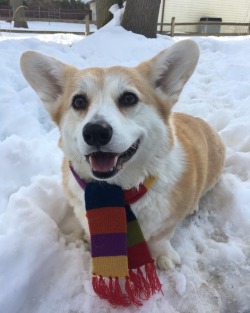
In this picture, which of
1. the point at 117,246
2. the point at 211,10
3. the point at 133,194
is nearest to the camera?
the point at 117,246

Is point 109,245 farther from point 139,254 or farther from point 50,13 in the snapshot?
point 50,13

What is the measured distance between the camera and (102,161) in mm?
1454

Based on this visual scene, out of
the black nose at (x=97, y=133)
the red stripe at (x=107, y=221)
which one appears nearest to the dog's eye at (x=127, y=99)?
the black nose at (x=97, y=133)

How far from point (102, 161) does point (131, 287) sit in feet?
2.21

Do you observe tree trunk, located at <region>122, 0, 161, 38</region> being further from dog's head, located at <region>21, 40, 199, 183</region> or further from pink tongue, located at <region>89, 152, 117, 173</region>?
pink tongue, located at <region>89, 152, 117, 173</region>

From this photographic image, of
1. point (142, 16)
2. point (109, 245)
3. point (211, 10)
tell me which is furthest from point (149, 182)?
point (211, 10)

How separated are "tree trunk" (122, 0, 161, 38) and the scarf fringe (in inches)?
202

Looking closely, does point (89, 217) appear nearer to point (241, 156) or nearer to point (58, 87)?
point (58, 87)

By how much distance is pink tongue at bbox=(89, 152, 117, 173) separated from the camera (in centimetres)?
144

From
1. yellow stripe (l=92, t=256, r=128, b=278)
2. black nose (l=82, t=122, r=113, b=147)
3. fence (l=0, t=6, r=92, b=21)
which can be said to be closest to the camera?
black nose (l=82, t=122, r=113, b=147)

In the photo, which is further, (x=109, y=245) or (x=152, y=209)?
(x=152, y=209)

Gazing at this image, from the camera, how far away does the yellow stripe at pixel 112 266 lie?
154cm

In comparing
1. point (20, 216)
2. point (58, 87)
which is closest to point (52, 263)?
point (20, 216)

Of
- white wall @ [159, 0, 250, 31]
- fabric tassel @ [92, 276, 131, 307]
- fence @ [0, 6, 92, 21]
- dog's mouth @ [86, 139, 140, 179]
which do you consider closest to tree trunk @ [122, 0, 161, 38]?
dog's mouth @ [86, 139, 140, 179]
